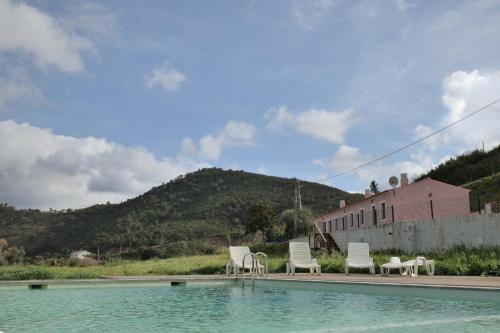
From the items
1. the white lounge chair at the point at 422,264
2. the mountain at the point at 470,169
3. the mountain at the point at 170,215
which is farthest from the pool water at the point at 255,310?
the mountain at the point at 170,215

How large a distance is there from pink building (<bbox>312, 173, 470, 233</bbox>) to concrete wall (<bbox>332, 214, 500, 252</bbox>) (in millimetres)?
3241

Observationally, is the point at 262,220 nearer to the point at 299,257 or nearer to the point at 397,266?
the point at 299,257

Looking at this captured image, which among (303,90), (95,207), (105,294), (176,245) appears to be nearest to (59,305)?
(105,294)

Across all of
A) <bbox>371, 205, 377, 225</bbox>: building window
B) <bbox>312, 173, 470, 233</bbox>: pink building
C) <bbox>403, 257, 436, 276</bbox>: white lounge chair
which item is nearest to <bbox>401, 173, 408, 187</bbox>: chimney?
<bbox>312, 173, 470, 233</bbox>: pink building

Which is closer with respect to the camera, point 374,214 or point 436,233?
point 436,233

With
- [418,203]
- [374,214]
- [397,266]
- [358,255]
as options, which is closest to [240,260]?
[358,255]

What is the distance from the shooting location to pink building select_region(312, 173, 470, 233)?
26859mm

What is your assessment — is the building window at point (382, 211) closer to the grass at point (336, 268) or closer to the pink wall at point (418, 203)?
the pink wall at point (418, 203)

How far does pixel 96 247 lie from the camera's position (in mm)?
59031

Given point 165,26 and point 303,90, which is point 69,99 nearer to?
point 165,26

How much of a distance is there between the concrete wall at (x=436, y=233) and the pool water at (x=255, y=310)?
30.2ft

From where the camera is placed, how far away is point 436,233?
2061 centimetres

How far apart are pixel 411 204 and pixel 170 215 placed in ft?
146

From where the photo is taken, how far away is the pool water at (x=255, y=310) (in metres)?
6.75
